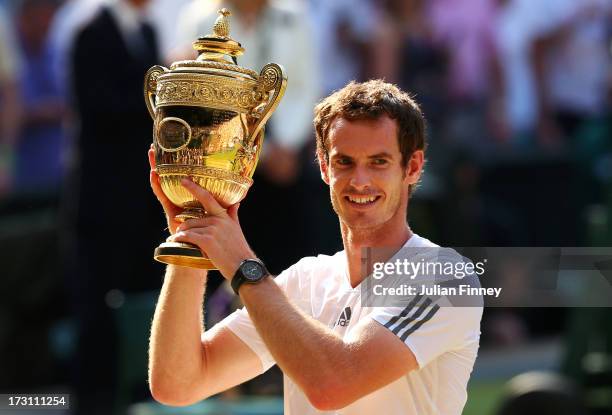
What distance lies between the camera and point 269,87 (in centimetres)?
411

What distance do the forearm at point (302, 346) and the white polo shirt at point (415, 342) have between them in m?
0.18

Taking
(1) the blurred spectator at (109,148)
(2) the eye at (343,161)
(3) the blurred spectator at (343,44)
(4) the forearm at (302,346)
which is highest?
(3) the blurred spectator at (343,44)

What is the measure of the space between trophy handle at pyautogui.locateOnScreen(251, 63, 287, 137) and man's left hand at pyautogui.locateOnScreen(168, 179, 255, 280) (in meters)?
0.26

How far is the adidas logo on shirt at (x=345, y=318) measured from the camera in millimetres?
4066

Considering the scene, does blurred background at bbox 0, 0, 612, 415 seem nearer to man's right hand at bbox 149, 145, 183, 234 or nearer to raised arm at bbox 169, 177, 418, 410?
man's right hand at bbox 149, 145, 183, 234

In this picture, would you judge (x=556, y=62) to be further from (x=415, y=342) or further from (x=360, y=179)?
(x=415, y=342)

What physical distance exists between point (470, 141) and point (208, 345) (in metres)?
6.56

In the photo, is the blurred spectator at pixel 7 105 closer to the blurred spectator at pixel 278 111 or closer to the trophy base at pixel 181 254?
the blurred spectator at pixel 278 111

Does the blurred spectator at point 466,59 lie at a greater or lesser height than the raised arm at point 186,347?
greater

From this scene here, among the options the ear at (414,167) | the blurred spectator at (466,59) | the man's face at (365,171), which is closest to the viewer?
the man's face at (365,171)

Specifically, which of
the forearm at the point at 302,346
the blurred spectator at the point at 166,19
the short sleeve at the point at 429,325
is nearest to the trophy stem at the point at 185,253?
the forearm at the point at 302,346

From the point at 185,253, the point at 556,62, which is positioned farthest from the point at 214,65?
the point at 556,62

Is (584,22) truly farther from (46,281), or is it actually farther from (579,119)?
(46,281)

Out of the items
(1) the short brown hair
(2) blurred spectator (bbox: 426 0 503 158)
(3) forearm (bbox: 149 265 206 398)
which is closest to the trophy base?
(3) forearm (bbox: 149 265 206 398)
